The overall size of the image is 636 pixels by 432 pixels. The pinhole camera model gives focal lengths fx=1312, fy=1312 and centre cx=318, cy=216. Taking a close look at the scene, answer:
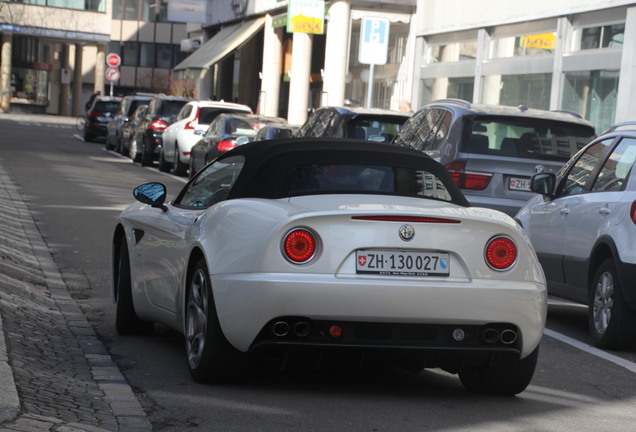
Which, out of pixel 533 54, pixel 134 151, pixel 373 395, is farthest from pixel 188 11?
pixel 373 395

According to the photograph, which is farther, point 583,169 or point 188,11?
point 188,11

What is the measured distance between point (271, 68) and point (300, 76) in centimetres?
519

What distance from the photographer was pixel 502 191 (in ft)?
42.7

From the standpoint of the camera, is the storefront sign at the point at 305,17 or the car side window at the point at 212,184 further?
the storefront sign at the point at 305,17

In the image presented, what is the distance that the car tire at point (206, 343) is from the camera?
6531mm

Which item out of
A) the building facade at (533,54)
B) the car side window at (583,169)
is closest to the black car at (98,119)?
the building facade at (533,54)

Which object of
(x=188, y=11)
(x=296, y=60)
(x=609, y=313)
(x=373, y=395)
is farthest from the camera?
(x=188, y=11)

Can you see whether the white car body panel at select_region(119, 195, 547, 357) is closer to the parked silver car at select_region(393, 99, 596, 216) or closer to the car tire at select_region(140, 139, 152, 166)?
the parked silver car at select_region(393, 99, 596, 216)

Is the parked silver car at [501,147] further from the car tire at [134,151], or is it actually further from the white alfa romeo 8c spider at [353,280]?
the car tire at [134,151]

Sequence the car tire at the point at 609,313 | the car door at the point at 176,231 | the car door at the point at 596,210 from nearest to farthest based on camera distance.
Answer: the car door at the point at 176,231 → the car tire at the point at 609,313 → the car door at the point at 596,210

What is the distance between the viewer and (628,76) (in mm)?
23078

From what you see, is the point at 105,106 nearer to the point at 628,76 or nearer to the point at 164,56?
the point at 628,76

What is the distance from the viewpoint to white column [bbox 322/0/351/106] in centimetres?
3878

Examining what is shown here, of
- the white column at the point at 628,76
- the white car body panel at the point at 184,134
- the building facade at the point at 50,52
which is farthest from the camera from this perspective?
the building facade at the point at 50,52
